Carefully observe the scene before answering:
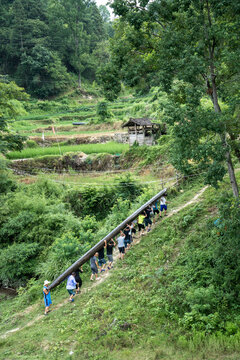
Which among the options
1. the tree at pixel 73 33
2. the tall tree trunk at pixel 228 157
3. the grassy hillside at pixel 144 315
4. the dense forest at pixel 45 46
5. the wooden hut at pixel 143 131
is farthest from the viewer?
the tree at pixel 73 33

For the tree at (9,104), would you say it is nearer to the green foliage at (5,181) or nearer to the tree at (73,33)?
the green foliage at (5,181)

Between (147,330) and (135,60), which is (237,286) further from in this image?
(135,60)

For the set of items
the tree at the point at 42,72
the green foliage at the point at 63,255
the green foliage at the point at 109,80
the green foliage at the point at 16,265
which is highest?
the tree at the point at 42,72

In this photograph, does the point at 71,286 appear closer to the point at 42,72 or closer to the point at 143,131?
the point at 143,131

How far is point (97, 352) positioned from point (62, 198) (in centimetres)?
1451

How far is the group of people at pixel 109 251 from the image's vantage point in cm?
980

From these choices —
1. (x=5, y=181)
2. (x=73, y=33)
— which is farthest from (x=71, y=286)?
(x=73, y=33)

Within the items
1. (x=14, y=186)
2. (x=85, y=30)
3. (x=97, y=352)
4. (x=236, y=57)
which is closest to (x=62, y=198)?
(x=14, y=186)

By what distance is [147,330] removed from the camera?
738 centimetres

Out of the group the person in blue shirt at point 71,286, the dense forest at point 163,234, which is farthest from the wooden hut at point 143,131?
the person in blue shirt at point 71,286

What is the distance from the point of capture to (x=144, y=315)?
7.88 metres

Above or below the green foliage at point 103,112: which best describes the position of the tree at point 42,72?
above

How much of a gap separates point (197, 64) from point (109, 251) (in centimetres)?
703

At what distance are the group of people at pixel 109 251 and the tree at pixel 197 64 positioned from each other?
4.34m
